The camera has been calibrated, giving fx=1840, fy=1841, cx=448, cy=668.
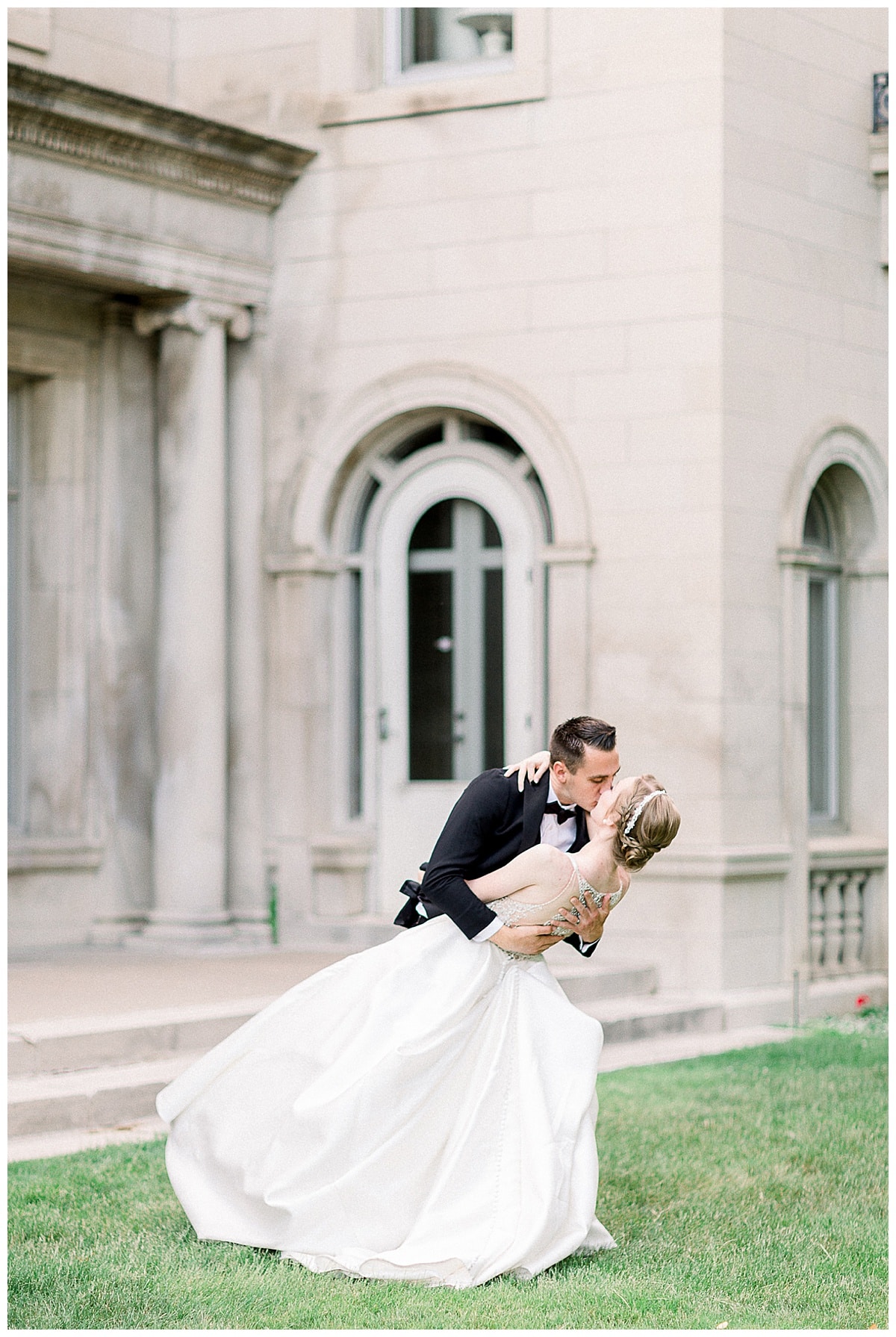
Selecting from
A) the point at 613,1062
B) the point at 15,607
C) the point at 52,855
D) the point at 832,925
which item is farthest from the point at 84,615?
the point at 832,925

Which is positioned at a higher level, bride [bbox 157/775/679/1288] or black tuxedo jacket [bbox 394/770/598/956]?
black tuxedo jacket [bbox 394/770/598/956]

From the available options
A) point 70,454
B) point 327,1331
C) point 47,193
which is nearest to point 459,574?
point 70,454

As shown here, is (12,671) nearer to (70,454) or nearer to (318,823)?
(70,454)

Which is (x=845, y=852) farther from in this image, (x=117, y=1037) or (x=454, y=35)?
(x=454, y=35)

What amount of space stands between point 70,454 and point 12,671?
4.45 feet

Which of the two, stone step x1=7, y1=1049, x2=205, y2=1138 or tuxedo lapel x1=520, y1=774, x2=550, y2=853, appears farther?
stone step x1=7, y1=1049, x2=205, y2=1138

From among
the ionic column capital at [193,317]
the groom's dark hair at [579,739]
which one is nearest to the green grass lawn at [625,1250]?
the groom's dark hair at [579,739]

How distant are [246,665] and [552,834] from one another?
6142mm

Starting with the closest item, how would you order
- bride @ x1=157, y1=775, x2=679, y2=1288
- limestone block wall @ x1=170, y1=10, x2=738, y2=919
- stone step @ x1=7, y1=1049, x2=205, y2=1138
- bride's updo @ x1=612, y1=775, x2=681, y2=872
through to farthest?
bride's updo @ x1=612, y1=775, x2=681, y2=872 → bride @ x1=157, y1=775, x2=679, y2=1288 → stone step @ x1=7, y1=1049, x2=205, y2=1138 → limestone block wall @ x1=170, y1=10, x2=738, y2=919

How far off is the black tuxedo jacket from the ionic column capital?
20.6ft

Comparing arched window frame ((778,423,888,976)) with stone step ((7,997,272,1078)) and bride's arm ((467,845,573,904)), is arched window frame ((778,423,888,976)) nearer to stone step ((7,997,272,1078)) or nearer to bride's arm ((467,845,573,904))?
stone step ((7,997,272,1078))

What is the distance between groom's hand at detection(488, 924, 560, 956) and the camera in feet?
17.2

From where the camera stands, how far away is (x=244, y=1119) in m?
5.34

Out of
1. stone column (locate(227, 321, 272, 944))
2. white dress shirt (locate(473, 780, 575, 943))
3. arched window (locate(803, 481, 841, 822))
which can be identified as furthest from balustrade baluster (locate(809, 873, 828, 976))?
white dress shirt (locate(473, 780, 575, 943))
